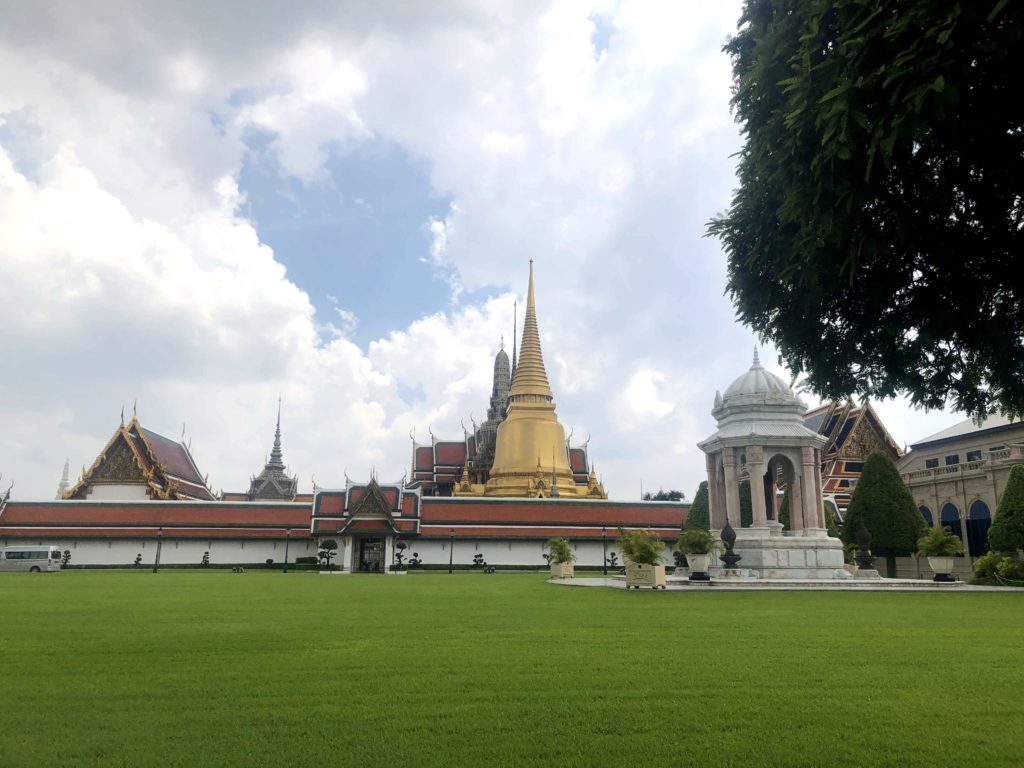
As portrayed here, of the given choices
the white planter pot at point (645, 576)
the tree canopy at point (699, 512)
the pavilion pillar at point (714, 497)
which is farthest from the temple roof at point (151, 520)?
the white planter pot at point (645, 576)

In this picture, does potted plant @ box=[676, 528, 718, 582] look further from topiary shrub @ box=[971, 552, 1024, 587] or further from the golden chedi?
the golden chedi

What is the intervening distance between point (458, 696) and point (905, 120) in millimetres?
5384

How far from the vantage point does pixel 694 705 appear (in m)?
6.02

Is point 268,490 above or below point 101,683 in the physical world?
above

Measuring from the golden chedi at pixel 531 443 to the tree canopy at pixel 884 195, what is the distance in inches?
1882

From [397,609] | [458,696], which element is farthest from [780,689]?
[397,609]

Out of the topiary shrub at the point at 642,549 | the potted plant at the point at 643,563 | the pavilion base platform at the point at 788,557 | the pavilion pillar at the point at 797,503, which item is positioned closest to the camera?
the potted plant at the point at 643,563

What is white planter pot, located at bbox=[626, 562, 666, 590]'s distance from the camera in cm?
2225

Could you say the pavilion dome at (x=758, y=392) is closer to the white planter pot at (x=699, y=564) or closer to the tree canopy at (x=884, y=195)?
the white planter pot at (x=699, y=564)

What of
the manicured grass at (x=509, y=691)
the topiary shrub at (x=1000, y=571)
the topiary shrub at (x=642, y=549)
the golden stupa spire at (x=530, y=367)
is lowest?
the manicured grass at (x=509, y=691)

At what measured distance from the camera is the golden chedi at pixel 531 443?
190 ft

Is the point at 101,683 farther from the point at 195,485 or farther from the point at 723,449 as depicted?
the point at 195,485

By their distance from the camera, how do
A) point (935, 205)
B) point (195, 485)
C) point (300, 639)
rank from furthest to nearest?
1. point (195, 485)
2. point (300, 639)
3. point (935, 205)

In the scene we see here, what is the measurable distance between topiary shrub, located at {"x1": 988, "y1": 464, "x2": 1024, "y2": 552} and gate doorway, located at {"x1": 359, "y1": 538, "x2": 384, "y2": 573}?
29.3 m
